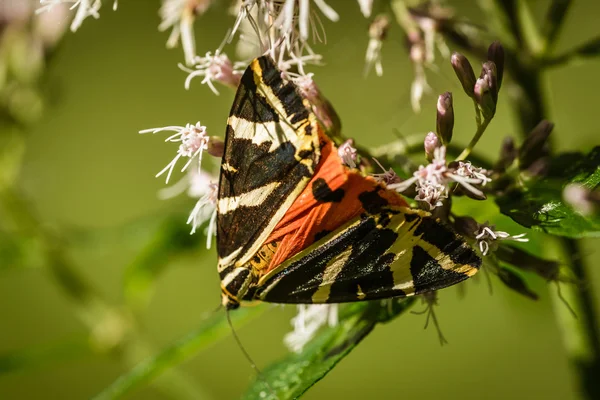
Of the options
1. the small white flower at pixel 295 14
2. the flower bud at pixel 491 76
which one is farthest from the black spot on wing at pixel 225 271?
the flower bud at pixel 491 76

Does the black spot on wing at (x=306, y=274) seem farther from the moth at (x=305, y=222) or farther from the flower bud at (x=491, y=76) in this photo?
the flower bud at (x=491, y=76)

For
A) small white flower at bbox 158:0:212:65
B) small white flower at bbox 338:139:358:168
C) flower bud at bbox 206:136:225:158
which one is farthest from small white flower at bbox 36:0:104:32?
small white flower at bbox 338:139:358:168

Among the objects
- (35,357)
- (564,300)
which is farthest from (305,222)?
(35,357)

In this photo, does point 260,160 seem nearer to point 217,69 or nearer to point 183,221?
point 217,69

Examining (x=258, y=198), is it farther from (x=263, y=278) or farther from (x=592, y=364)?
(x=592, y=364)

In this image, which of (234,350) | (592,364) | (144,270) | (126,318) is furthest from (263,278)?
(234,350)

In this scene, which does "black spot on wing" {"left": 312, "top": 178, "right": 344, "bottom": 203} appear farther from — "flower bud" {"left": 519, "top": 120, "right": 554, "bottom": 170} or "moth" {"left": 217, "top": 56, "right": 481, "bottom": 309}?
"flower bud" {"left": 519, "top": 120, "right": 554, "bottom": 170}
